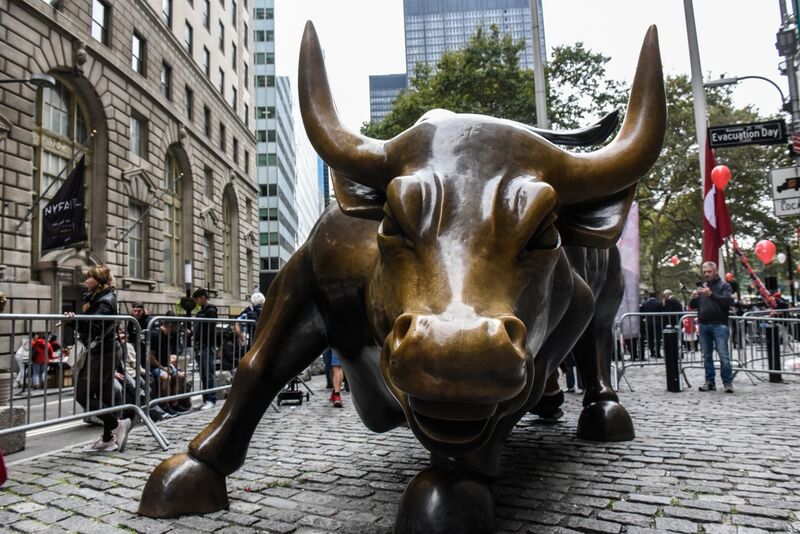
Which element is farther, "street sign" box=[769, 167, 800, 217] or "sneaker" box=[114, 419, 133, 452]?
"street sign" box=[769, 167, 800, 217]

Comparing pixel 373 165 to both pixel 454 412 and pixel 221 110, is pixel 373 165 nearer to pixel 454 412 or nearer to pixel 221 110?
pixel 454 412

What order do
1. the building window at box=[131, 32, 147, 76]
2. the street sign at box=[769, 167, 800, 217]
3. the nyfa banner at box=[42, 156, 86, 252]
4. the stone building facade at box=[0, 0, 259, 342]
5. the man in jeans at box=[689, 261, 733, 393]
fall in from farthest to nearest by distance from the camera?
the building window at box=[131, 32, 147, 76]
the stone building facade at box=[0, 0, 259, 342]
the nyfa banner at box=[42, 156, 86, 252]
the street sign at box=[769, 167, 800, 217]
the man in jeans at box=[689, 261, 733, 393]

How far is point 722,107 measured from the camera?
26.8 metres

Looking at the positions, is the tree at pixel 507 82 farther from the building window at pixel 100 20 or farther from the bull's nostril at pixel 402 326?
the bull's nostril at pixel 402 326

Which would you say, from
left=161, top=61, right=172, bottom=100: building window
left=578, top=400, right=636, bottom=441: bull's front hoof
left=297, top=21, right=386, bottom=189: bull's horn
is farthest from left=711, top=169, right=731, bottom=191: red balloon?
left=161, top=61, right=172, bottom=100: building window

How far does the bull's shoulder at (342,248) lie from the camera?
2811 millimetres

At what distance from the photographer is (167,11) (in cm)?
2655

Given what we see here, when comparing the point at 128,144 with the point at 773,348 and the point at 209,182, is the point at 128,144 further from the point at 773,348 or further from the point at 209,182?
the point at 773,348

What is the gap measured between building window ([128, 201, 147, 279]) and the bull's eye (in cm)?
2220

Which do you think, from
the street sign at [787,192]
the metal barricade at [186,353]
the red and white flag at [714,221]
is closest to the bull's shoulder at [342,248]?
the metal barricade at [186,353]

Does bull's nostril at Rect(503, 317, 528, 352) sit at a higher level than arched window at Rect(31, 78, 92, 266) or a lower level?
lower

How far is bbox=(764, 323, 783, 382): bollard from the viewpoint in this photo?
9.81m

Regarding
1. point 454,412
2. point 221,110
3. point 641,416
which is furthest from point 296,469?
point 221,110

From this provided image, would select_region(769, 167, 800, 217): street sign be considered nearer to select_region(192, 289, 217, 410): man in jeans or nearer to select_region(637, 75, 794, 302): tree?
select_region(192, 289, 217, 410): man in jeans
